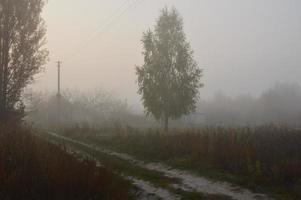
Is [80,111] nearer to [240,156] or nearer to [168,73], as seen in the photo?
[168,73]

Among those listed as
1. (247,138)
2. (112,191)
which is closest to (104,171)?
(112,191)

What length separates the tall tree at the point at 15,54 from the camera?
23.6 metres

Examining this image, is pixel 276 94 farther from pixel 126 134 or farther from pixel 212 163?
pixel 212 163

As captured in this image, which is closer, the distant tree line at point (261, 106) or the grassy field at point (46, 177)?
the grassy field at point (46, 177)

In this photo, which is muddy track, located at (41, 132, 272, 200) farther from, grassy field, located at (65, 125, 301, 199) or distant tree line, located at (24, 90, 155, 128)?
distant tree line, located at (24, 90, 155, 128)

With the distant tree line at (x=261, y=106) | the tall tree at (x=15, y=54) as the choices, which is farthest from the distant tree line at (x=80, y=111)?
the tall tree at (x=15, y=54)

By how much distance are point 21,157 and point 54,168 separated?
108 cm

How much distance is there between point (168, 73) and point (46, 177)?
94.1 ft

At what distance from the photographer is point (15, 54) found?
940 inches

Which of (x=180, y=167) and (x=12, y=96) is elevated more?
(x=12, y=96)

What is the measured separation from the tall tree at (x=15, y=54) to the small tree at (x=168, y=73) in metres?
12.9

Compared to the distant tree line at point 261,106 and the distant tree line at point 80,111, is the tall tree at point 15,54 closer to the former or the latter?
the distant tree line at point 80,111

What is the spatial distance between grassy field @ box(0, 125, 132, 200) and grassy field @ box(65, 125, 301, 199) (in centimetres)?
456

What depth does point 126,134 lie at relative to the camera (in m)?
26.3
